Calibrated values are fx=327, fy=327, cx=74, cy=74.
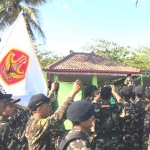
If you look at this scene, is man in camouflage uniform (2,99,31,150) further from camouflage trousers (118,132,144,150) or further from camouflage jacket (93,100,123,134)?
camouflage trousers (118,132,144,150)

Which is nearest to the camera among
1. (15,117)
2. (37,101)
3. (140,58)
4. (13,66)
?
(37,101)

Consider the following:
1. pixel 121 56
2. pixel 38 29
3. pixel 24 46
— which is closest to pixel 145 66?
pixel 121 56

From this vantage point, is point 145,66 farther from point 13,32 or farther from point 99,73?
point 13,32

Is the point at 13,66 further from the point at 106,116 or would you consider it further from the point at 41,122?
the point at 41,122

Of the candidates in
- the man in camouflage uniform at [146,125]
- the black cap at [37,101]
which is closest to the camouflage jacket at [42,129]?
the black cap at [37,101]

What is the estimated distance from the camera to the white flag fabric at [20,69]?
5.32 metres

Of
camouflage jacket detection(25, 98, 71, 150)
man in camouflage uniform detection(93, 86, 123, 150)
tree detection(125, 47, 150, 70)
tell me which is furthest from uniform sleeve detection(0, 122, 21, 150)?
tree detection(125, 47, 150, 70)

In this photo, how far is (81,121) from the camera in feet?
9.28

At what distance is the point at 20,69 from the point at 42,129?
7.14 ft

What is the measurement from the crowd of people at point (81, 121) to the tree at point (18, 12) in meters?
13.7

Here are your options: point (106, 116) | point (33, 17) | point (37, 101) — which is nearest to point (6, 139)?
point (37, 101)

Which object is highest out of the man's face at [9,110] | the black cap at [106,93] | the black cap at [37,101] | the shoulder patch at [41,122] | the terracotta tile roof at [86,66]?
the terracotta tile roof at [86,66]

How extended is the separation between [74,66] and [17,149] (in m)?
16.8

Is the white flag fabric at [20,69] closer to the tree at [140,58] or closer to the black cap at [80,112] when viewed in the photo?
the black cap at [80,112]
